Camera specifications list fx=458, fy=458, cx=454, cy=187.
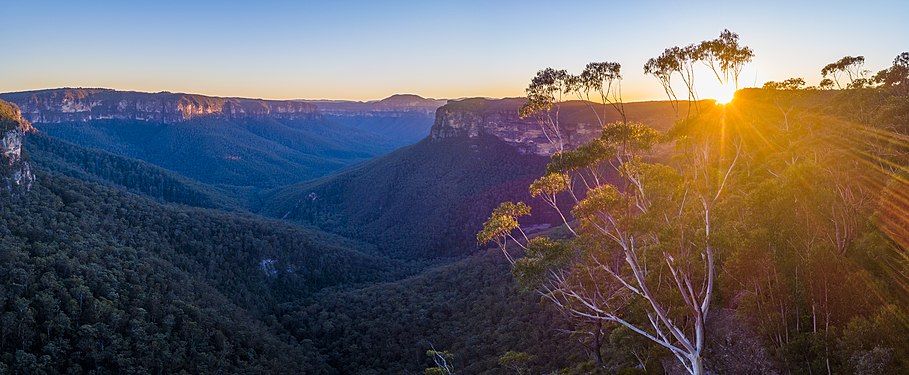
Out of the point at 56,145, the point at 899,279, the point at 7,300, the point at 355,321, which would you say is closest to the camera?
the point at 899,279

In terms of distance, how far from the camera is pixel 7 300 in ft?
114

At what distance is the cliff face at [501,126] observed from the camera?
4402 inches

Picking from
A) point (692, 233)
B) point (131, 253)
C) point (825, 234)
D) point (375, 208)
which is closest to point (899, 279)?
point (825, 234)

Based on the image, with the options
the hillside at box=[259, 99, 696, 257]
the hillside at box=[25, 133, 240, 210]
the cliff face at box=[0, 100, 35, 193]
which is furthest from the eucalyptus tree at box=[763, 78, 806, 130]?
the hillside at box=[25, 133, 240, 210]

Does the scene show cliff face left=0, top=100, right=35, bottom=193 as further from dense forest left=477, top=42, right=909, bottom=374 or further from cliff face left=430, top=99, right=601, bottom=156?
cliff face left=430, top=99, right=601, bottom=156

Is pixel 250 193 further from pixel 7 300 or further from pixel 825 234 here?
pixel 825 234

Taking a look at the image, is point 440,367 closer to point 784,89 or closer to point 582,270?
point 582,270

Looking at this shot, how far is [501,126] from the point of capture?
439ft

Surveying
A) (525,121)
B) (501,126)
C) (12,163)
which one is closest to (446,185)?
(501,126)

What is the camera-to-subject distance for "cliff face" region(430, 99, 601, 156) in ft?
367

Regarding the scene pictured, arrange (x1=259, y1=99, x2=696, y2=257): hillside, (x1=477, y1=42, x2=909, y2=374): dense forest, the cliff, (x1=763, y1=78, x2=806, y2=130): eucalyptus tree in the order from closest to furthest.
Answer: (x1=477, y1=42, x2=909, y2=374): dense forest
(x1=763, y1=78, x2=806, y2=130): eucalyptus tree
the cliff
(x1=259, y1=99, x2=696, y2=257): hillside

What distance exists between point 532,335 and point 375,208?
97.0 m

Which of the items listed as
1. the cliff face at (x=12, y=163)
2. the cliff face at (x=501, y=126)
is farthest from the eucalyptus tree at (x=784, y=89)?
the cliff face at (x=501, y=126)

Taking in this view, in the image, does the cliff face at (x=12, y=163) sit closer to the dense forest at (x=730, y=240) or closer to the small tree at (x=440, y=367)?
the small tree at (x=440, y=367)
